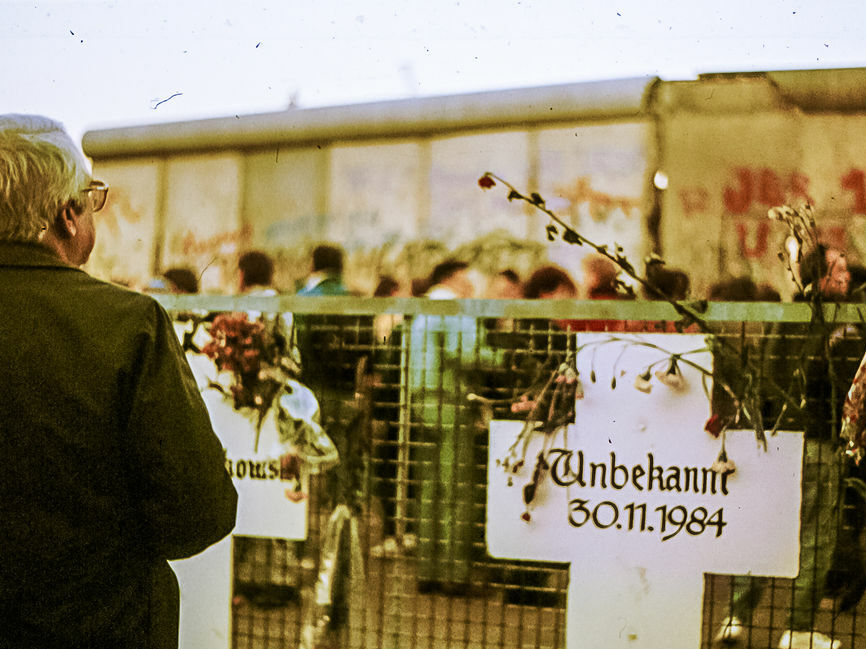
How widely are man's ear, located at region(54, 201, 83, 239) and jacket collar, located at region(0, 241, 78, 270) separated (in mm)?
64

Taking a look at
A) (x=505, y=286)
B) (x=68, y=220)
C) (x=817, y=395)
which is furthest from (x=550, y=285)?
(x=68, y=220)

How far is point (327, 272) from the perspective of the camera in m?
2.15

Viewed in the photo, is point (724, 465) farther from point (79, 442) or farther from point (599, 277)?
point (79, 442)

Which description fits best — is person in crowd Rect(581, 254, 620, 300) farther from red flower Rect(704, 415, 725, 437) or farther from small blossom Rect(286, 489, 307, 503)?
small blossom Rect(286, 489, 307, 503)

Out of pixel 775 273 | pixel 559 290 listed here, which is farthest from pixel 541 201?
pixel 775 273

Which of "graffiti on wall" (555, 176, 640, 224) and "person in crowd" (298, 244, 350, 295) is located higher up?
"graffiti on wall" (555, 176, 640, 224)

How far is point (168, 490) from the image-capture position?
1.23m

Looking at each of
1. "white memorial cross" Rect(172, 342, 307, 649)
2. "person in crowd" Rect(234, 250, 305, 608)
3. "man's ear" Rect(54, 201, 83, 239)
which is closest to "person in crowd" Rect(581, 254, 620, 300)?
"person in crowd" Rect(234, 250, 305, 608)

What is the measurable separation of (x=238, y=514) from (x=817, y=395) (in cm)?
165

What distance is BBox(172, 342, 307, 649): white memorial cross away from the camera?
222 cm

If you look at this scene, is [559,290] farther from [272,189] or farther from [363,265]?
[272,189]

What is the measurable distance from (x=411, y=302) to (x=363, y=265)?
17 centimetres

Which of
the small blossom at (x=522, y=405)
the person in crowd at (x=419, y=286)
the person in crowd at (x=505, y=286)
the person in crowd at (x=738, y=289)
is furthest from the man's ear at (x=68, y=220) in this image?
the person in crowd at (x=738, y=289)

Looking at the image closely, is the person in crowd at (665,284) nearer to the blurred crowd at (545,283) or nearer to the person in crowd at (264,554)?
the blurred crowd at (545,283)
